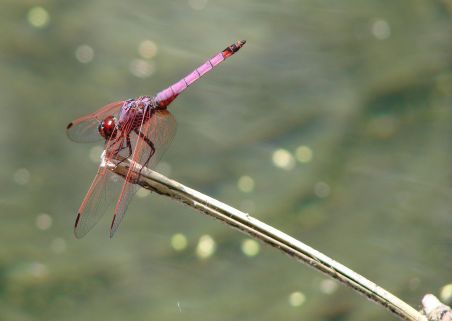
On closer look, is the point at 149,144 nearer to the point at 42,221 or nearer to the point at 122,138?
the point at 122,138

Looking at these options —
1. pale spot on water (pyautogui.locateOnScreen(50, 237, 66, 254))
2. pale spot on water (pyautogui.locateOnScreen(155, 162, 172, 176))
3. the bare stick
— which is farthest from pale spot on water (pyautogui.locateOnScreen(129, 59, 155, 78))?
the bare stick

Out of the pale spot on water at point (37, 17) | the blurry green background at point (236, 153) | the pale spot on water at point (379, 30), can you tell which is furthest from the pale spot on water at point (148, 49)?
the pale spot on water at point (379, 30)

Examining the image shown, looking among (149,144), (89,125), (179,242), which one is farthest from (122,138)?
(179,242)

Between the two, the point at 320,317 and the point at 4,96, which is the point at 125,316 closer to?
the point at 320,317

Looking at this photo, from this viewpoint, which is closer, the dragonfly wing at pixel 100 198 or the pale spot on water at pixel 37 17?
the dragonfly wing at pixel 100 198

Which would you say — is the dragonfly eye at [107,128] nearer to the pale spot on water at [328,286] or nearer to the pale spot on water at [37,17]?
the pale spot on water at [37,17]

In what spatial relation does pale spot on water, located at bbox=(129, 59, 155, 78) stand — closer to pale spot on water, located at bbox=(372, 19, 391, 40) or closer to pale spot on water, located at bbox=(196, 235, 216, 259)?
pale spot on water, located at bbox=(196, 235, 216, 259)
